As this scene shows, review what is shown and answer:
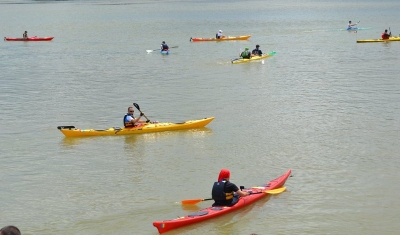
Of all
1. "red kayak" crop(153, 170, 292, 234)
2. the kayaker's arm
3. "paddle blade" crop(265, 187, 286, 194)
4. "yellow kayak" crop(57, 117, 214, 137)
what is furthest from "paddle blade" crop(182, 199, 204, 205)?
"yellow kayak" crop(57, 117, 214, 137)

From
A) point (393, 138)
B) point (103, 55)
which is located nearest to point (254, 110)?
point (393, 138)

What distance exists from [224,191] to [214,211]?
0.51m

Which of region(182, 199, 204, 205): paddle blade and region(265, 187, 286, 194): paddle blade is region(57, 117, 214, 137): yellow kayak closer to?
region(265, 187, 286, 194): paddle blade

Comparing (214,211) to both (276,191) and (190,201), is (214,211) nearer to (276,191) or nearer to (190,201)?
(190,201)

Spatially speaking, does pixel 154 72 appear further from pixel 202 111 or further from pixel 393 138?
pixel 393 138

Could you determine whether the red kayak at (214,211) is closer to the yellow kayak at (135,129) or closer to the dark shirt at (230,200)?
the dark shirt at (230,200)

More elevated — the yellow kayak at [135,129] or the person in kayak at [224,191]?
the yellow kayak at [135,129]

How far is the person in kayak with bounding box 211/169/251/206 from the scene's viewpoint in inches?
584

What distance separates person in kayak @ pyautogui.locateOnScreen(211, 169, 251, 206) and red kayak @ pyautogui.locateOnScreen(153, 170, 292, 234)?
14 centimetres

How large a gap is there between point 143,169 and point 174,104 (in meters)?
9.87

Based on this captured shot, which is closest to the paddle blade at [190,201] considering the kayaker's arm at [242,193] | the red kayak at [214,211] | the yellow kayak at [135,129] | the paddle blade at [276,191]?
the red kayak at [214,211]

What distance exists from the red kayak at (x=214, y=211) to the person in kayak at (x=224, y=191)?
0.45ft

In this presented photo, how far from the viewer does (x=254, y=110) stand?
2803cm

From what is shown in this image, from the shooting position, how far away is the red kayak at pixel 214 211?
14156 millimetres
